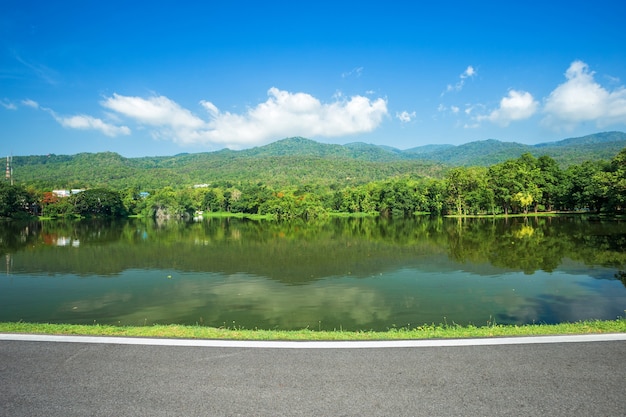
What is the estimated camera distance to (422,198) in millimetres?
88375

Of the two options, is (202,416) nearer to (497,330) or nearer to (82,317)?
(497,330)

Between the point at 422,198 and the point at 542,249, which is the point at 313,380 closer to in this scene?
the point at 542,249

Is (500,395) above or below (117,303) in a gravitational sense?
above

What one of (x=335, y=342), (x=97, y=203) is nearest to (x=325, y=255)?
(x=335, y=342)

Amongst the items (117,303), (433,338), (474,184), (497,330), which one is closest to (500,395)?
(433,338)

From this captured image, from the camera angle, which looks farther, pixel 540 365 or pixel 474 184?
pixel 474 184

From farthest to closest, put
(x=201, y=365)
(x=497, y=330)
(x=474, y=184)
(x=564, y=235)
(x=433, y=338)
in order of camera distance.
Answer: (x=474, y=184) → (x=564, y=235) → (x=497, y=330) → (x=433, y=338) → (x=201, y=365)

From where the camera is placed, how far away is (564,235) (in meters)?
33.9

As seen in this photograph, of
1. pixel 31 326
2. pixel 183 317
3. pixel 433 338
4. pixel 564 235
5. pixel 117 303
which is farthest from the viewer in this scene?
pixel 564 235

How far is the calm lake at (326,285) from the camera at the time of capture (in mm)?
12352

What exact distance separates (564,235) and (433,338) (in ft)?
111

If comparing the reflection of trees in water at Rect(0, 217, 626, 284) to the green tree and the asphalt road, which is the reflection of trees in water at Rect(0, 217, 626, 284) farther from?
the green tree

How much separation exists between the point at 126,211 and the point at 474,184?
87.3 metres

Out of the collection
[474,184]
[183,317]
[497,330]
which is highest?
[474,184]
